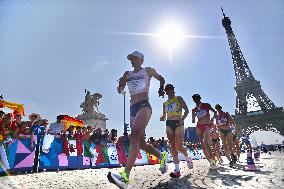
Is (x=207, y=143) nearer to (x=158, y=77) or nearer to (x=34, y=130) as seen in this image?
(x=158, y=77)

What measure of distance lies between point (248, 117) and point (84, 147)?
2440 inches

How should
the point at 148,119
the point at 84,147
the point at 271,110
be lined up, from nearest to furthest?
the point at 148,119
the point at 84,147
the point at 271,110

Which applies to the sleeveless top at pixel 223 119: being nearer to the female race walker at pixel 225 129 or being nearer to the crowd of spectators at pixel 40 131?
the female race walker at pixel 225 129

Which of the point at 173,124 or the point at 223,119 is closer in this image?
the point at 173,124

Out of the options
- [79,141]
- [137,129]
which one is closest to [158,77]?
[137,129]

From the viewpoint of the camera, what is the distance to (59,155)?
10.6 metres

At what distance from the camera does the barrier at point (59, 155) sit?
29.2 ft

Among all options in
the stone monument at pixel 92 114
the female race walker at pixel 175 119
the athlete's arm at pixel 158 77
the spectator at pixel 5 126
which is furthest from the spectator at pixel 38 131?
the stone monument at pixel 92 114

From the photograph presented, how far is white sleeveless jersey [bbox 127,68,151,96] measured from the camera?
473 cm

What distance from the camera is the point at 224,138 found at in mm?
10070

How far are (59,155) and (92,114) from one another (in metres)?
14.8

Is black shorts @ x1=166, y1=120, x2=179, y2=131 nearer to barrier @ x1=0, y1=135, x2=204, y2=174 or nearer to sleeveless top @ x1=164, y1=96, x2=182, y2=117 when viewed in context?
sleeveless top @ x1=164, y1=96, x2=182, y2=117

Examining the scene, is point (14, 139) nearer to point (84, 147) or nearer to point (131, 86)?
point (84, 147)

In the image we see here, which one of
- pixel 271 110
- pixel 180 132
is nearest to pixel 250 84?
pixel 271 110
